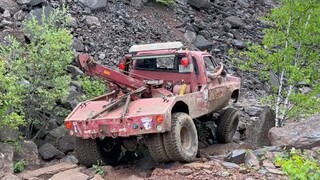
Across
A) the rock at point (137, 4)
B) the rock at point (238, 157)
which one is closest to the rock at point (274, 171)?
the rock at point (238, 157)

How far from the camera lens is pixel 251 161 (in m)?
7.95

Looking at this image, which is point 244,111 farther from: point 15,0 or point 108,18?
point 15,0

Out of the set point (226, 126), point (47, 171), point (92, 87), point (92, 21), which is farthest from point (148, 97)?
point (92, 21)

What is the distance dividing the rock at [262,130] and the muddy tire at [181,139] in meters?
2.41

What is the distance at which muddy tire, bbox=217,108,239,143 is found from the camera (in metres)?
11.5

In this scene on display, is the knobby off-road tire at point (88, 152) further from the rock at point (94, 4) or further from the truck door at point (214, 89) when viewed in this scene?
the rock at point (94, 4)

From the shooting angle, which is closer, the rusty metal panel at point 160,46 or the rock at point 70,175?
the rock at point 70,175

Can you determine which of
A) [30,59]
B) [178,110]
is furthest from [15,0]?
[178,110]

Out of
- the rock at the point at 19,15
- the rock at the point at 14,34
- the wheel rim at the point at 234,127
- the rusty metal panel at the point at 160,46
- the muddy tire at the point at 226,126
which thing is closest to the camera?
the rusty metal panel at the point at 160,46

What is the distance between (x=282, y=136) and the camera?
28.2ft

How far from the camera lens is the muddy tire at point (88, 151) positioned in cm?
892

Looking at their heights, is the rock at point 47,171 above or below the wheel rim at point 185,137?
below

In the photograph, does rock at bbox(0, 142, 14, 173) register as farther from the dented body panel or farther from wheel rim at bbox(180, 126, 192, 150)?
wheel rim at bbox(180, 126, 192, 150)

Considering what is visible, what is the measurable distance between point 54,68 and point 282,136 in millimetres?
5005
